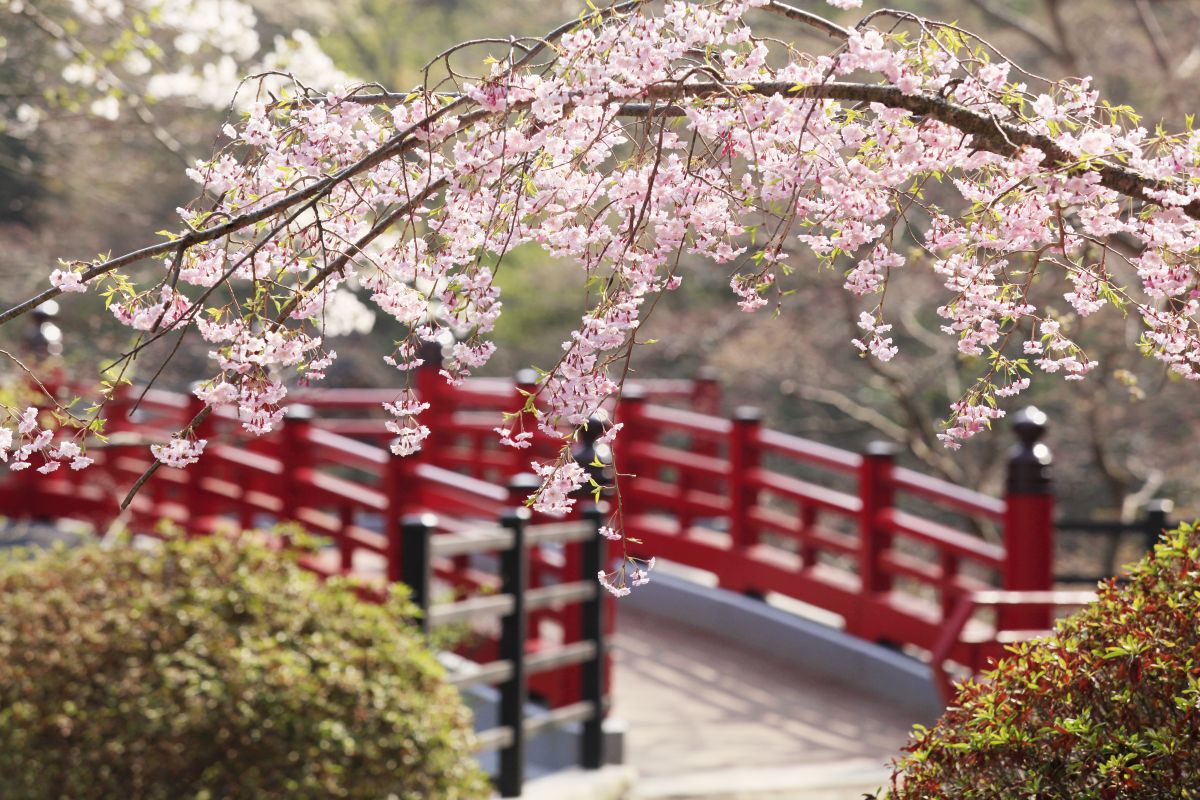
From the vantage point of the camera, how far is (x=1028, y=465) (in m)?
7.25

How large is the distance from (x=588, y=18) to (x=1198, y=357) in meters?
1.17

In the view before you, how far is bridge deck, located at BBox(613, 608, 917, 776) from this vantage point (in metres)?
7.17

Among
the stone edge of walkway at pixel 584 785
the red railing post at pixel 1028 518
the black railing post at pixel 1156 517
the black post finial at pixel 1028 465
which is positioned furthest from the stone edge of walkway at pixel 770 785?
the black railing post at pixel 1156 517

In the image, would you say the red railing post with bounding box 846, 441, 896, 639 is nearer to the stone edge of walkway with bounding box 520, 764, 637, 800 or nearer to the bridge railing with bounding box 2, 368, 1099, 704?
the bridge railing with bounding box 2, 368, 1099, 704

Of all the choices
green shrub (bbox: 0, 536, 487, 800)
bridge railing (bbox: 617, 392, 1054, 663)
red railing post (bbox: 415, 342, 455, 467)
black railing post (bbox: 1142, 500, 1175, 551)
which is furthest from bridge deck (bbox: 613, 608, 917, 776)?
green shrub (bbox: 0, 536, 487, 800)

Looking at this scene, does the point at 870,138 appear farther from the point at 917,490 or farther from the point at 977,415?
the point at 917,490

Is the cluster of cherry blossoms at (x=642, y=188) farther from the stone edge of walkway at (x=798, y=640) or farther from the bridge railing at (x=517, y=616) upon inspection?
the stone edge of walkway at (x=798, y=640)

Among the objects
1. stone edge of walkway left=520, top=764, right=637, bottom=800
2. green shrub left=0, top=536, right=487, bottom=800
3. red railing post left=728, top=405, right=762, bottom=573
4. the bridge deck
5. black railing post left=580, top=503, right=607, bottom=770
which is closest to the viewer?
green shrub left=0, top=536, right=487, bottom=800

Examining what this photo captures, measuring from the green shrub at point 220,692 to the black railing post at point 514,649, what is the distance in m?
0.87

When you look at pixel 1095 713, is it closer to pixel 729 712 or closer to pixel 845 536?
pixel 729 712

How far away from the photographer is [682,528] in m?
9.76

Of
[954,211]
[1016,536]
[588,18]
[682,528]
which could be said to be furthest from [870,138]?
[954,211]

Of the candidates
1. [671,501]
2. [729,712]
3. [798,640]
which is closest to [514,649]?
[729,712]

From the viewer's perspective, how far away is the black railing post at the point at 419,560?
526 cm
